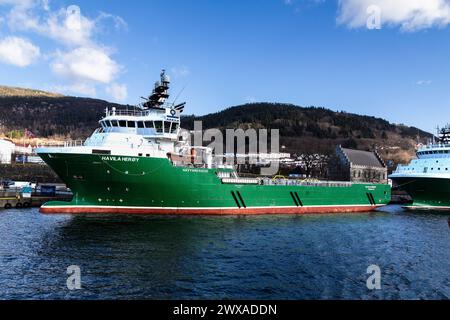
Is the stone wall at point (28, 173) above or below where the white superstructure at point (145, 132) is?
below

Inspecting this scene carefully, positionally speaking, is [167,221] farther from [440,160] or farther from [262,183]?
[440,160]

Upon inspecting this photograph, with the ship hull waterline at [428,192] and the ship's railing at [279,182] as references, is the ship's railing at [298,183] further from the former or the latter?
the ship hull waterline at [428,192]

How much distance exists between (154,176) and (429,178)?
38018 mm

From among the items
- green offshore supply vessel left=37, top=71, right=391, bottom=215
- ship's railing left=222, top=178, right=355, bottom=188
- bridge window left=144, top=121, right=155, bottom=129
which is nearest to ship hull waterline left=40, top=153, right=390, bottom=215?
green offshore supply vessel left=37, top=71, right=391, bottom=215

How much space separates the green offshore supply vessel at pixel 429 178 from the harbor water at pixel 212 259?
732 inches

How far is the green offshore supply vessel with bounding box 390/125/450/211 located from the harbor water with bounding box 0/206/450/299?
1861 centimetres

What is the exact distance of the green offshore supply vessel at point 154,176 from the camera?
32.1 meters

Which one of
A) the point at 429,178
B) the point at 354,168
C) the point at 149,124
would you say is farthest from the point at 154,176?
the point at 354,168

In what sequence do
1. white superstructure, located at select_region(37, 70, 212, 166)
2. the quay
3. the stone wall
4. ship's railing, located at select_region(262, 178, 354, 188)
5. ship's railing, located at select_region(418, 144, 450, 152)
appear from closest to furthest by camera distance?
white superstructure, located at select_region(37, 70, 212, 166) < ship's railing, located at select_region(262, 178, 354, 188) < the quay < ship's railing, located at select_region(418, 144, 450, 152) < the stone wall

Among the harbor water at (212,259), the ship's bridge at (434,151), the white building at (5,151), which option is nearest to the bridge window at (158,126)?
the harbor water at (212,259)

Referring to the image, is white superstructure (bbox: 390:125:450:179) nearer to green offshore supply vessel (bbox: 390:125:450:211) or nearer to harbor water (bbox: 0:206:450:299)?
green offshore supply vessel (bbox: 390:125:450:211)

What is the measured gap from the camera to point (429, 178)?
157ft

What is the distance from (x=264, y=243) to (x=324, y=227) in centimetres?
1002

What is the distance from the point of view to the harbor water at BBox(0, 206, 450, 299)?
14.9 m
